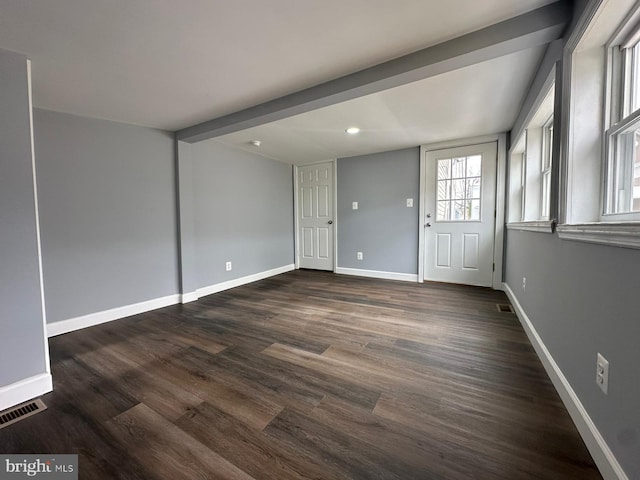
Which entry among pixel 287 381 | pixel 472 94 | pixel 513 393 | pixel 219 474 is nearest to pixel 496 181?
pixel 472 94

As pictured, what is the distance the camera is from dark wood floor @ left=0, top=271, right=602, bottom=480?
3.53 ft

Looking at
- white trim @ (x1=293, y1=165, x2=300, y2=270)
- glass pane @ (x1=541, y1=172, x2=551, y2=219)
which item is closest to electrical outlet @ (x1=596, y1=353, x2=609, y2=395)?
glass pane @ (x1=541, y1=172, x2=551, y2=219)

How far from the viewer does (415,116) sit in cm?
272

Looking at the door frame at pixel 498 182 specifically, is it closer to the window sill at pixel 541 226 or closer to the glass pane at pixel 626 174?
the window sill at pixel 541 226

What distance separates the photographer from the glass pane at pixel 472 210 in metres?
3.63

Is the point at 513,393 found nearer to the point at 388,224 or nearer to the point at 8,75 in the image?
the point at 388,224

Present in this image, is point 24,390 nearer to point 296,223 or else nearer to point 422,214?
point 296,223

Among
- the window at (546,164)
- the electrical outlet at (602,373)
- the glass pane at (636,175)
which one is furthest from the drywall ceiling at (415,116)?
the electrical outlet at (602,373)

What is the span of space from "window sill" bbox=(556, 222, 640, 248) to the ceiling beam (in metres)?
1.03

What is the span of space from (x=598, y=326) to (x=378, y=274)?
3325mm

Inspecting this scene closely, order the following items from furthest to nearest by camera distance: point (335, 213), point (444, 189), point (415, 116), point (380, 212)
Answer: point (335, 213), point (380, 212), point (444, 189), point (415, 116)

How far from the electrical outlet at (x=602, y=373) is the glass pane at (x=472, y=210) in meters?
2.89

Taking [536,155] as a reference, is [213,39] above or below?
above

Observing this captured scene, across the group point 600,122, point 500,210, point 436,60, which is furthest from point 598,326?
point 500,210
